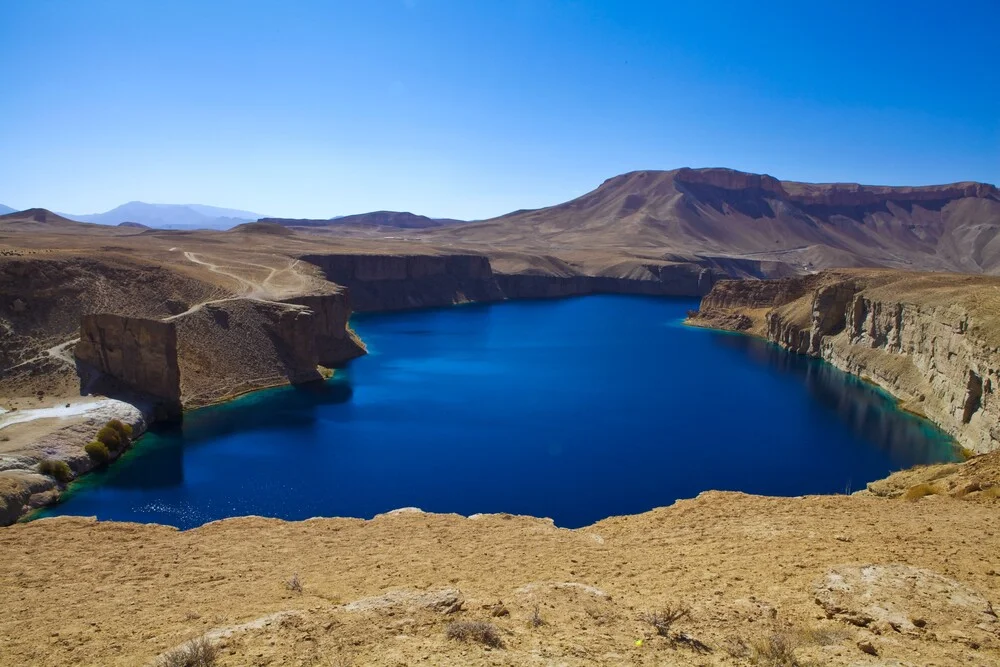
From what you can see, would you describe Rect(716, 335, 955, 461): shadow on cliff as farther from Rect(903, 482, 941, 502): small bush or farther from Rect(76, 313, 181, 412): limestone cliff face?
Rect(76, 313, 181, 412): limestone cliff face

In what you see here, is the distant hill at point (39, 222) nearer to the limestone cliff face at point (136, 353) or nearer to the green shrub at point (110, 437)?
the limestone cliff face at point (136, 353)

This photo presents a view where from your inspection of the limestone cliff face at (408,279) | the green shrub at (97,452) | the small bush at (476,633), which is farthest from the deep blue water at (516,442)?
the limestone cliff face at (408,279)

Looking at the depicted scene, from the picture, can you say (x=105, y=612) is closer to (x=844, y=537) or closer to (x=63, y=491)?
(x=844, y=537)

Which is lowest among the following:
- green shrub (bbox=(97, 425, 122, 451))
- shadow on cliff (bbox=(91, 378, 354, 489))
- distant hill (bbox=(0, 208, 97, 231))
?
shadow on cliff (bbox=(91, 378, 354, 489))

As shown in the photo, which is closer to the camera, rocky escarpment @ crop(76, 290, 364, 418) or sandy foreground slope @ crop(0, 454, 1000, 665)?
sandy foreground slope @ crop(0, 454, 1000, 665)

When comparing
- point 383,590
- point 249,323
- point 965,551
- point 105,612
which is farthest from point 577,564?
point 249,323

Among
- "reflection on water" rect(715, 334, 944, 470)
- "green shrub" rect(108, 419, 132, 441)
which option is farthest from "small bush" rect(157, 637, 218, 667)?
"reflection on water" rect(715, 334, 944, 470)
